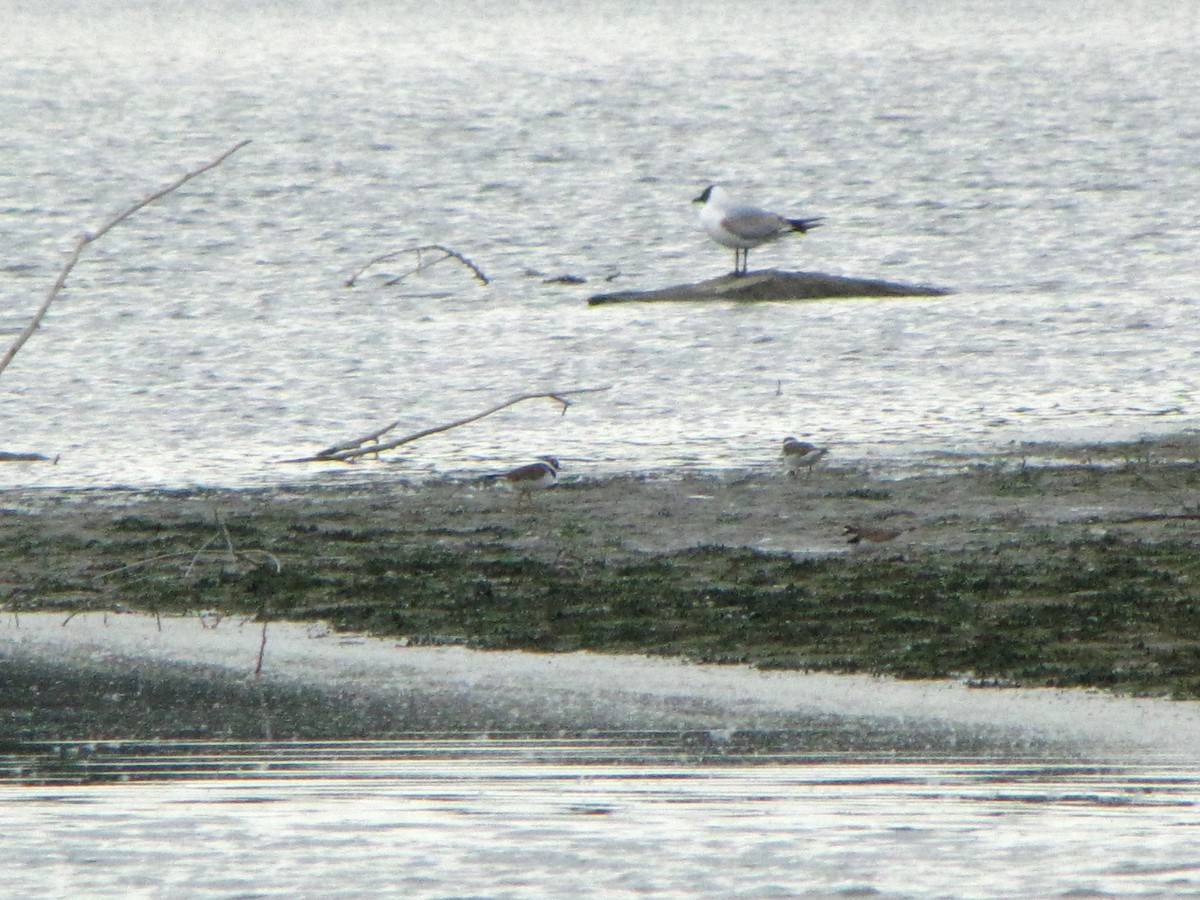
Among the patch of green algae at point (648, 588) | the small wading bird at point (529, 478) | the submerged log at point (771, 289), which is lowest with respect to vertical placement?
the patch of green algae at point (648, 588)

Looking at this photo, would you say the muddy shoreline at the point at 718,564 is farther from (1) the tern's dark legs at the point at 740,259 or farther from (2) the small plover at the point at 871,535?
(1) the tern's dark legs at the point at 740,259

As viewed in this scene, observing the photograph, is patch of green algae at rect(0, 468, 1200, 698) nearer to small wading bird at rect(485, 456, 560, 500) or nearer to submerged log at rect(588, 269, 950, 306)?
small wading bird at rect(485, 456, 560, 500)

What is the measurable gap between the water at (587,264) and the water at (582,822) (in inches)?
185

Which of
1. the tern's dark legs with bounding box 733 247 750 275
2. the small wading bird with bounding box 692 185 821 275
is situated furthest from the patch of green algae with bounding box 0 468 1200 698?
the tern's dark legs with bounding box 733 247 750 275

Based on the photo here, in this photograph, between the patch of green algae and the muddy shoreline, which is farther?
the muddy shoreline

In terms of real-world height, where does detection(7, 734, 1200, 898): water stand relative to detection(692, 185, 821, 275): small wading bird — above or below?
below

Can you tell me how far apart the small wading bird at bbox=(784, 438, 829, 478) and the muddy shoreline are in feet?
0.29

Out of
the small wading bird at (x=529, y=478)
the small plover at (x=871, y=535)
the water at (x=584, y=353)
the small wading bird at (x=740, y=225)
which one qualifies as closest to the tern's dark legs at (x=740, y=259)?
the small wading bird at (x=740, y=225)

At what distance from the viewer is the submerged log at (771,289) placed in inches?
669

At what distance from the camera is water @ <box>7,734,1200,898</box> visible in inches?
167

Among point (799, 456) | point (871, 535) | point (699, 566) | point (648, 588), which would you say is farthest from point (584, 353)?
point (648, 588)

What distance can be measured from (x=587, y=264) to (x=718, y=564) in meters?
12.9

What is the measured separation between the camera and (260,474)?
33.3 feet

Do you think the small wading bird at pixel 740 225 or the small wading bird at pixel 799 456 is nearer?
the small wading bird at pixel 799 456
